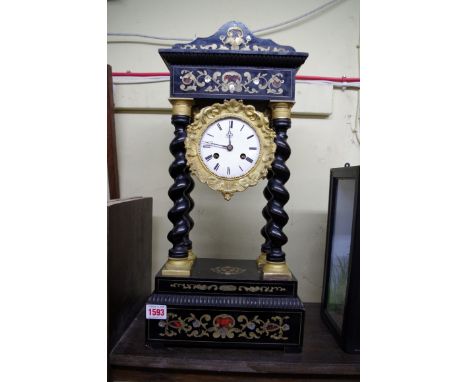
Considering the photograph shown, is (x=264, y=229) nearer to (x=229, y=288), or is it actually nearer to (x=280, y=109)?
(x=229, y=288)

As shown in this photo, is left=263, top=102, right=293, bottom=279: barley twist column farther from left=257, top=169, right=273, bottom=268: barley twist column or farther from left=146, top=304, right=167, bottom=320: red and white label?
left=146, top=304, right=167, bottom=320: red and white label

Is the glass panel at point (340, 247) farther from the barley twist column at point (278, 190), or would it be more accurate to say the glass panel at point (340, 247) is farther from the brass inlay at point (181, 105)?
the brass inlay at point (181, 105)

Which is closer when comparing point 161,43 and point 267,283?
point 267,283

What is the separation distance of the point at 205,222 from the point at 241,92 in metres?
0.56

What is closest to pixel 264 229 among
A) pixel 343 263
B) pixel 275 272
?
pixel 275 272

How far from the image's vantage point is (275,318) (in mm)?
838

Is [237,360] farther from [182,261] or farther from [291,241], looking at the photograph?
[291,241]

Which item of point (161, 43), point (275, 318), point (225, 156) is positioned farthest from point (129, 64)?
point (275, 318)

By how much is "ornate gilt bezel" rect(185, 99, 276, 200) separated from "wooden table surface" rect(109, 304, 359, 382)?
0.42m

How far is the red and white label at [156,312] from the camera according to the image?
2.72 ft

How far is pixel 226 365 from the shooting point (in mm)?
784

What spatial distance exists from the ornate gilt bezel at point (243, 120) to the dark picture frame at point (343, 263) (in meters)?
0.25

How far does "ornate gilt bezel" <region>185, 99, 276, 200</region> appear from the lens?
0.87m

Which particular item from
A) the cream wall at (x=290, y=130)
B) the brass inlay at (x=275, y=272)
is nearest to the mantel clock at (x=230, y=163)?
the brass inlay at (x=275, y=272)
